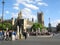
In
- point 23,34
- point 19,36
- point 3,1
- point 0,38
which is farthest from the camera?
point 23,34

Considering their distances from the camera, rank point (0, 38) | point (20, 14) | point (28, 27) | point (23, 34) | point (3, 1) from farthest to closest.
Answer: point (28, 27)
point (20, 14)
point (23, 34)
point (3, 1)
point (0, 38)

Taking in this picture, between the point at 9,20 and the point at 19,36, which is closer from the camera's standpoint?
the point at 19,36

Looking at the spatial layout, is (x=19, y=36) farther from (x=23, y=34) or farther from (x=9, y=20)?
(x=9, y=20)

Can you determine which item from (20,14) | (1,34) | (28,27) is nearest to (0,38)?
(1,34)

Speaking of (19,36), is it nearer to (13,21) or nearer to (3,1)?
(3,1)

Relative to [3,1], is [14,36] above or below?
below

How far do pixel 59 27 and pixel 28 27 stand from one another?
91.0 ft

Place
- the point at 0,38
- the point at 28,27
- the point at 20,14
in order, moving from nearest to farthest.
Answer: the point at 0,38, the point at 20,14, the point at 28,27

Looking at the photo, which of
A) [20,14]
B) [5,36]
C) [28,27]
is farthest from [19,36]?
[28,27]

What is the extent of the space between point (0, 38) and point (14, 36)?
2720 mm

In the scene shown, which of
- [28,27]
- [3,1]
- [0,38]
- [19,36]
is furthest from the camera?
[28,27]

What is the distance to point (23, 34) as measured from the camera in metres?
48.4

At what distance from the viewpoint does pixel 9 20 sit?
19350 cm

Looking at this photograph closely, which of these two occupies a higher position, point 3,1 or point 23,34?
point 3,1
